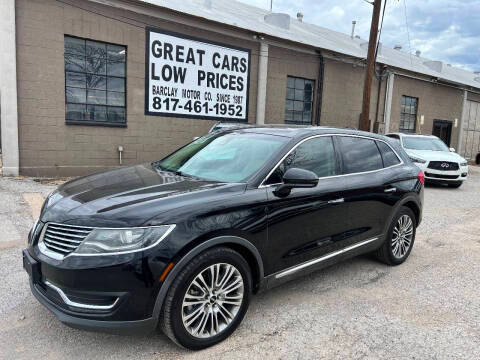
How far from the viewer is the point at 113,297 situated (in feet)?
8.21

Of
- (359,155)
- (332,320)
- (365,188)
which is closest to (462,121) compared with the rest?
(359,155)

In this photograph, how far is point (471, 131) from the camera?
27.1m

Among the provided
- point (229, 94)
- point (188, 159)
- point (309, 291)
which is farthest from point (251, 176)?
point (229, 94)

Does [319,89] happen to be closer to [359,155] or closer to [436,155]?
[436,155]

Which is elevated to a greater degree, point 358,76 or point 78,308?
point 358,76

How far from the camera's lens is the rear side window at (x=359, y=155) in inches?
162

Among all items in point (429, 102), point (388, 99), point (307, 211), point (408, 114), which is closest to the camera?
point (307, 211)

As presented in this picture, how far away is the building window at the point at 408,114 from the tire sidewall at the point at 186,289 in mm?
20926

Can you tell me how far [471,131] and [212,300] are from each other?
1165 inches

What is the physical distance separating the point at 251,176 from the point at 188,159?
95 centimetres

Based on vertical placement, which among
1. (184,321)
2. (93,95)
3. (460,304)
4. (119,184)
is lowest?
(460,304)

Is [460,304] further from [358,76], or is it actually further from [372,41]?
[358,76]

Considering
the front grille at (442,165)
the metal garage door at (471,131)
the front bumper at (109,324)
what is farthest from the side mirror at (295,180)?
the metal garage door at (471,131)

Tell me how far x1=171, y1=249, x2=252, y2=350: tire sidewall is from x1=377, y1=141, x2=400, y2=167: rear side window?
2529 millimetres
